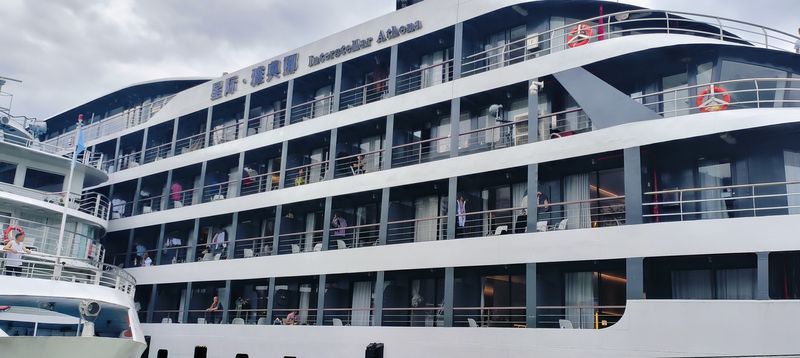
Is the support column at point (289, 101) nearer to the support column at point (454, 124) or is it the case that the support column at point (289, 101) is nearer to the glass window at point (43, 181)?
the support column at point (454, 124)

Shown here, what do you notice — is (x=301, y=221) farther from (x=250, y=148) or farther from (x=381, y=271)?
(x=381, y=271)

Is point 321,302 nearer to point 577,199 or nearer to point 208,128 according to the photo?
point 577,199

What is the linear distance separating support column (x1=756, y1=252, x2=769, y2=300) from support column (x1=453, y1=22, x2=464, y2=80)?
9414mm

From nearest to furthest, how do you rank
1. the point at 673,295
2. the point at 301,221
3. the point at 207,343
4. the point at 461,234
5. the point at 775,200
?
the point at 775,200 < the point at 673,295 < the point at 461,234 < the point at 207,343 < the point at 301,221

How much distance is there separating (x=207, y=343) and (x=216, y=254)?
411cm

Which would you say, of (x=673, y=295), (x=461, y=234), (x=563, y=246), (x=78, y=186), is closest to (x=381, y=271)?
(x=461, y=234)

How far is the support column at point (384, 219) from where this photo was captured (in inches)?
800

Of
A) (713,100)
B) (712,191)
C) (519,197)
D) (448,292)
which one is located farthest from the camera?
(519,197)

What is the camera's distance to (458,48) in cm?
2055

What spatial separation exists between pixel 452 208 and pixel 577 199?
3.20m

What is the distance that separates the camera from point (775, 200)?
49.6 feet

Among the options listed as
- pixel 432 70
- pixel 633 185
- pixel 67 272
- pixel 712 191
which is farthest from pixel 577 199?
pixel 67 272

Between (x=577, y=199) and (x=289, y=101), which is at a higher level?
(x=289, y=101)

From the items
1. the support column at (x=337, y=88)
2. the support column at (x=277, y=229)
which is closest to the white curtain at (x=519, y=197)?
the support column at (x=337, y=88)
